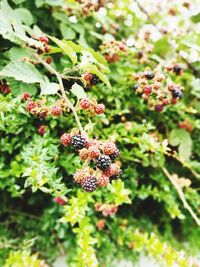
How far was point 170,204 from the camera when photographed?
4.39 feet

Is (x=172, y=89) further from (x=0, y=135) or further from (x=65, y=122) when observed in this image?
(x=0, y=135)

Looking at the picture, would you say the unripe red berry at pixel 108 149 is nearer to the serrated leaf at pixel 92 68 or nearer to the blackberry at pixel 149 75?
the serrated leaf at pixel 92 68

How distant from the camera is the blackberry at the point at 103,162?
0.82 metres

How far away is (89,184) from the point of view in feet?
2.67

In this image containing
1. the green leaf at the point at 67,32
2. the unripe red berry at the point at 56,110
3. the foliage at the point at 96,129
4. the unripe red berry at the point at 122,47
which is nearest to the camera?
the unripe red berry at the point at 56,110

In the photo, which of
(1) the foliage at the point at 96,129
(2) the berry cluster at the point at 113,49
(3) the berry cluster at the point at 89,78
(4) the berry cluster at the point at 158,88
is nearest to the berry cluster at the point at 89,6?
(1) the foliage at the point at 96,129

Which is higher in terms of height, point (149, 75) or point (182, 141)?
point (149, 75)

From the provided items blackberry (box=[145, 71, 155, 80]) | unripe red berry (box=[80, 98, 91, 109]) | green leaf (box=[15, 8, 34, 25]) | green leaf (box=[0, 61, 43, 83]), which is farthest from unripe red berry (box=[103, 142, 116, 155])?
green leaf (box=[15, 8, 34, 25])

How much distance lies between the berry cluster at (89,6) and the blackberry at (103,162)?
695 millimetres

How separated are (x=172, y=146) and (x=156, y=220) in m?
0.38

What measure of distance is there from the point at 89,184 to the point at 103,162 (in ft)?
0.17

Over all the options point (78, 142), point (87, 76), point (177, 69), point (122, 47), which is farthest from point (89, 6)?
point (78, 142)

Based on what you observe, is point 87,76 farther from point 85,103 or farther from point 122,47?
point 122,47

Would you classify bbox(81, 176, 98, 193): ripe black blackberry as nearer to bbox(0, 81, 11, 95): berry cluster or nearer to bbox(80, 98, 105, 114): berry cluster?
bbox(80, 98, 105, 114): berry cluster
